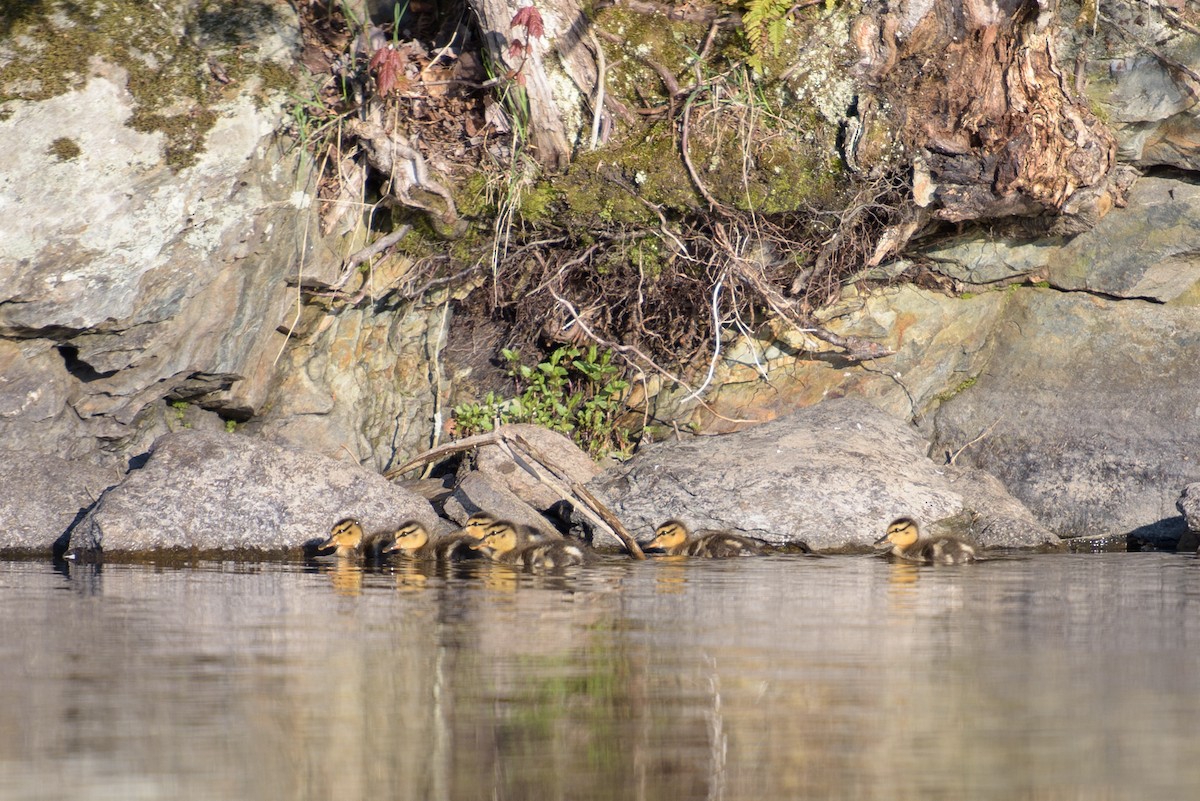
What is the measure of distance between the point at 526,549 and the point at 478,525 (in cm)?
42

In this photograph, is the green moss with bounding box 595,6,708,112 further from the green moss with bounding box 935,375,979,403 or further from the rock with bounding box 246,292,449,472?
the green moss with bounding box 935,375,979,403

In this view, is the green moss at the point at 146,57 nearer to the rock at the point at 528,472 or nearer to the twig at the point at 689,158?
the twig at the point at 689,158

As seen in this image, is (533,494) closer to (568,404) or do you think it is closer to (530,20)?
(568,404)

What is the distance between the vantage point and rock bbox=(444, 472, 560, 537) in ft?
32.2

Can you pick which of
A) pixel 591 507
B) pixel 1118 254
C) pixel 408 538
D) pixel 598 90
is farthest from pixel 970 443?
pixel 408 538

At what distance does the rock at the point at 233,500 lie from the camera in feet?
30.1

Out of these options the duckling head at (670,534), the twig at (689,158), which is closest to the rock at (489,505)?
the duckling head at (670,534)

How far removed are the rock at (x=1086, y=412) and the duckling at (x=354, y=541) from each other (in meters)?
5.01

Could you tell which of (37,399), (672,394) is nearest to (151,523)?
(37,399)

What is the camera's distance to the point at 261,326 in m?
10.1

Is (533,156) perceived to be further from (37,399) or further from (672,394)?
(37,399)

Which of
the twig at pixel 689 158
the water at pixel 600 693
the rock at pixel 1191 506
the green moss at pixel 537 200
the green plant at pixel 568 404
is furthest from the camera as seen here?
the green plant at pixel 568 404

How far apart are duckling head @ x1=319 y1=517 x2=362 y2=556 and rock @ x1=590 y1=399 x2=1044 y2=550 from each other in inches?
76.5

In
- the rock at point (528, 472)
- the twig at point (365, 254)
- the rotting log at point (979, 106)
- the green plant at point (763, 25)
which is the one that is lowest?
the rock at point (528, 472)
